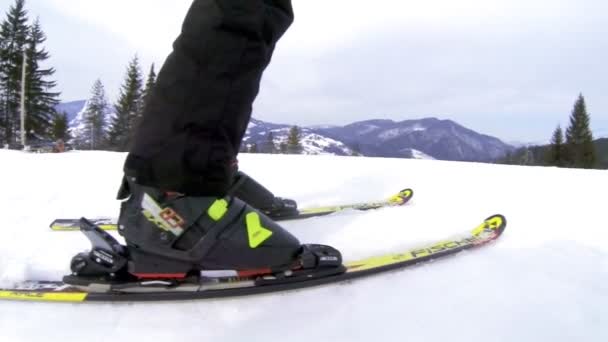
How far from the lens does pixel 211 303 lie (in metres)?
1.12

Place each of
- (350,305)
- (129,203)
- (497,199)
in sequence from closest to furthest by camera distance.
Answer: (350,305) → (129,203) → (497,199)

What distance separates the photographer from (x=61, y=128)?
119 ft

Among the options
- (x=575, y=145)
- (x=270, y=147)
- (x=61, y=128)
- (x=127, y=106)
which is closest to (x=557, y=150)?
(x=575, y=145)

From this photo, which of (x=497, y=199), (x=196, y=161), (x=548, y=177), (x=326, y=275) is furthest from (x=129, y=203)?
(x=548, y=177)

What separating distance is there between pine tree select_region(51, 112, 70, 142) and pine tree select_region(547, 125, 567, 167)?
47015 millimetres

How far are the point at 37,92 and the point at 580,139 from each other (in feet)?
162

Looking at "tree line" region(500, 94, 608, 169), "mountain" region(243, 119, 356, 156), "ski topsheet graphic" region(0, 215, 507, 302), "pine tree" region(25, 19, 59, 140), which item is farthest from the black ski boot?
"tree line" region(500, 94, 608, 169)

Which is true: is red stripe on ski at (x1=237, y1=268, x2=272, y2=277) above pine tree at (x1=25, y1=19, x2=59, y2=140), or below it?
below

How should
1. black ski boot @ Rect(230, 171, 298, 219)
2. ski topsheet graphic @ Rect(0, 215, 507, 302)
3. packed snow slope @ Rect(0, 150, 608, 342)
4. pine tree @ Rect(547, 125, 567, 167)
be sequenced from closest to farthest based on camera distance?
packed snow slope @ Rect(0, 150, 608, 342), ski topsheet graphic @ Rect(0, 215, 507, 302), black ski boot @ Rect(230, 171, 298, 219), pine tree @ Rect(547, 125, 567, 167)

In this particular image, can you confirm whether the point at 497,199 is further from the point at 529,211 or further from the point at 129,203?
the point at 129,203

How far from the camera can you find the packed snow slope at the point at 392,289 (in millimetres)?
988

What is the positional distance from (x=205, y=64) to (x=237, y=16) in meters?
0.16

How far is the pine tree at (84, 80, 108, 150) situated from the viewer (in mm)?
44562

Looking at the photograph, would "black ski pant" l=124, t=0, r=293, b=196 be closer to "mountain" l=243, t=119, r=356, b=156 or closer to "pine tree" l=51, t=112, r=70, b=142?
"mountain" l=243, t=119, r=356, b=156
